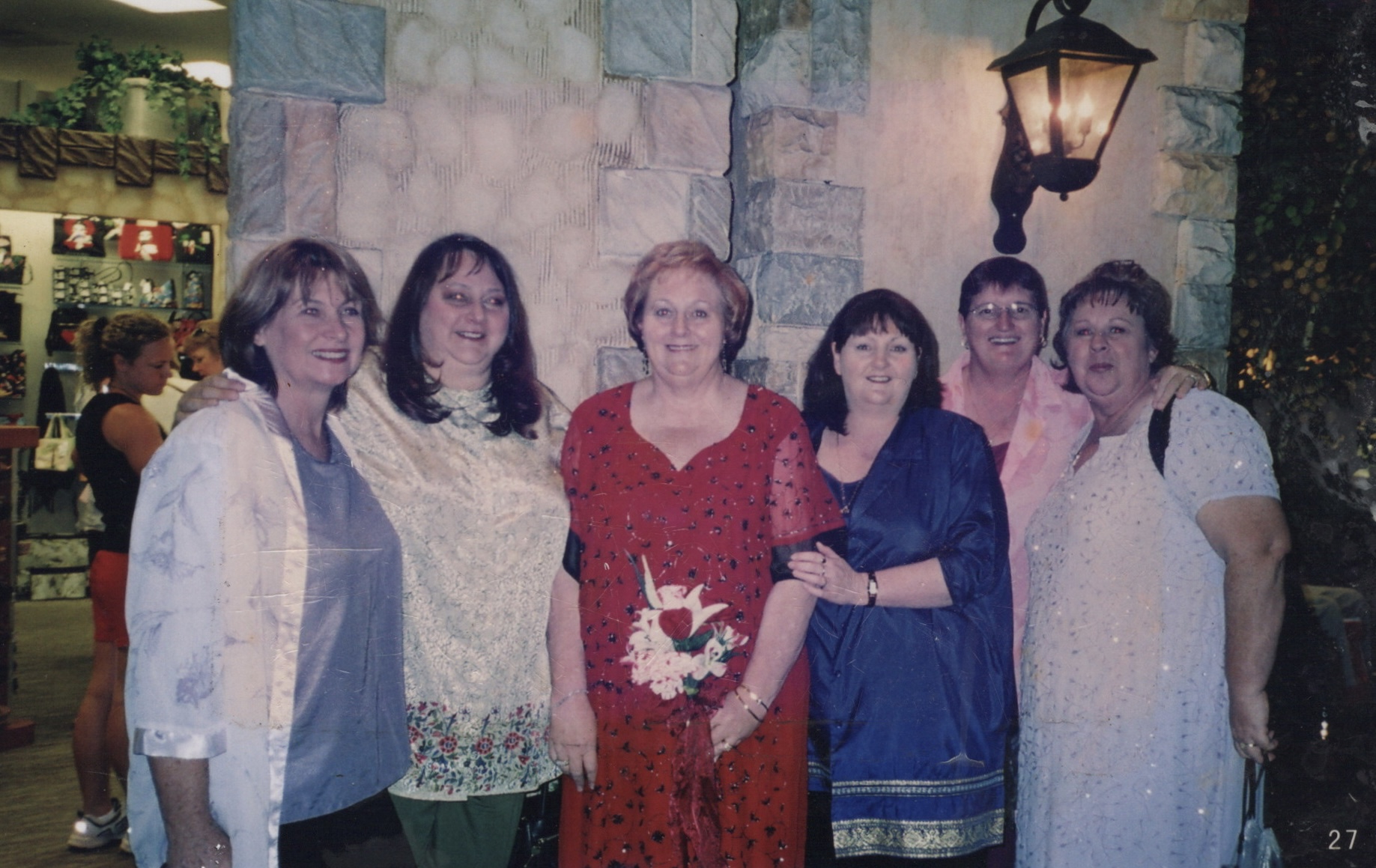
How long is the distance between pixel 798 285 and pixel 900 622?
2.54 ft

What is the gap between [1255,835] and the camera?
6.98 ft

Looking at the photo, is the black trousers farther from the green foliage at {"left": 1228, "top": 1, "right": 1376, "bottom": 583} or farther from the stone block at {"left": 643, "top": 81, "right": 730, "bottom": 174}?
the green foliage at {"left": 1228, "top": 1, "right": 1376, "bottom": 583}

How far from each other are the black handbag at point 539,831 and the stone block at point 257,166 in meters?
1.23

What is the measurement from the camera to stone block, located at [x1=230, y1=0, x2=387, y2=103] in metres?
1.79

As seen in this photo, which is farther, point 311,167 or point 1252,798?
point 1252,798

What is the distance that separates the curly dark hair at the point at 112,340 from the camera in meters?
2.67

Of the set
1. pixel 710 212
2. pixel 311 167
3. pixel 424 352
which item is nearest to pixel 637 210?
pixel 710 212

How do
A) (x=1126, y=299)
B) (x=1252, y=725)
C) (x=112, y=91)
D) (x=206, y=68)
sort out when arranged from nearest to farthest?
(x=1252, y=725) → (x=1126, y=299) → (x=112, y=91) → (x=206, y=68)

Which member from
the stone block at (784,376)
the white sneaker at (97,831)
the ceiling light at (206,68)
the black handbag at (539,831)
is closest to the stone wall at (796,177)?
the stone block at (784,376)

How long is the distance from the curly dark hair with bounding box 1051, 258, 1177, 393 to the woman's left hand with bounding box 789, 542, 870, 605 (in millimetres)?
725

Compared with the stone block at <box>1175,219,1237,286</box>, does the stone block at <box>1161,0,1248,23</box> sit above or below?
above

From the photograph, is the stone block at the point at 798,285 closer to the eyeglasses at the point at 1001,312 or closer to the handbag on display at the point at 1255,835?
the eyeglasses at the point at 1001,312

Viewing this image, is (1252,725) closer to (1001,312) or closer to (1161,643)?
(1161,643)

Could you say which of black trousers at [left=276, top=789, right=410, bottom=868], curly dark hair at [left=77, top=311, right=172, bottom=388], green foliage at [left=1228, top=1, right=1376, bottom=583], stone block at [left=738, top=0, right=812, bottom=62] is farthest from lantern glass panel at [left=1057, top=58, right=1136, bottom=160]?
curly dark hair at [left=77, top=311, right=172, bottom=388]
